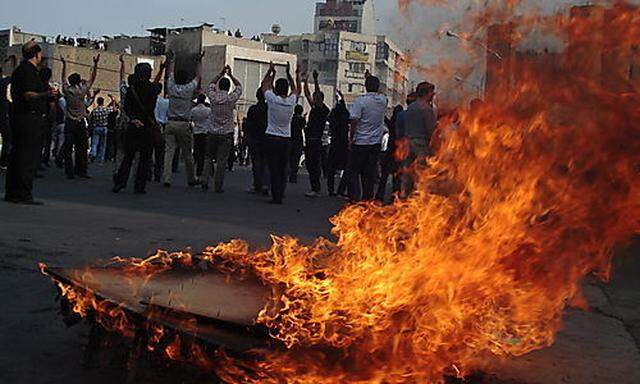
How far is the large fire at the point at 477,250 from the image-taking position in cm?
352

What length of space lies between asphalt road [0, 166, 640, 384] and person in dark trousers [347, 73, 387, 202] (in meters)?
0.78

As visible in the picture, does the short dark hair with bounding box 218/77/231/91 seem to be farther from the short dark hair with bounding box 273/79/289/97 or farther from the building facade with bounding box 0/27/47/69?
the building facade with bounding box 0/27/47/69

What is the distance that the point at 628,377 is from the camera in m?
4.36

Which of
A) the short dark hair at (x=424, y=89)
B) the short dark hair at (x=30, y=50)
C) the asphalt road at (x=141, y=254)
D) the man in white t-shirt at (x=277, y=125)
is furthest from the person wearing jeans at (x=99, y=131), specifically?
the short dark hair at (x=424, y=89)

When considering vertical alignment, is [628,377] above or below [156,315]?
below

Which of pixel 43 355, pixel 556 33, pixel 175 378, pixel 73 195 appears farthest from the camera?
pixel 73 195

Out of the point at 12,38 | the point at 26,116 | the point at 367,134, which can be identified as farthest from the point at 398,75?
the point at 12,38

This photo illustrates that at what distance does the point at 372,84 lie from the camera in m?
11.6

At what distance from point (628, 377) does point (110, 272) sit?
10.1 feet

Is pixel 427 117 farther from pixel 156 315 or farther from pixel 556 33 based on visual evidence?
pixel 156 315

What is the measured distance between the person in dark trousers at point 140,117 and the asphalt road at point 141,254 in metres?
0.63

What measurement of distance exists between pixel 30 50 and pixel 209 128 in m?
4.57

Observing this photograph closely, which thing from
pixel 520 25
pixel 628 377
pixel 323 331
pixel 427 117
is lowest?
pixel 628 377

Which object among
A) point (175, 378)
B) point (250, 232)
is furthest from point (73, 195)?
point (175, 378)
